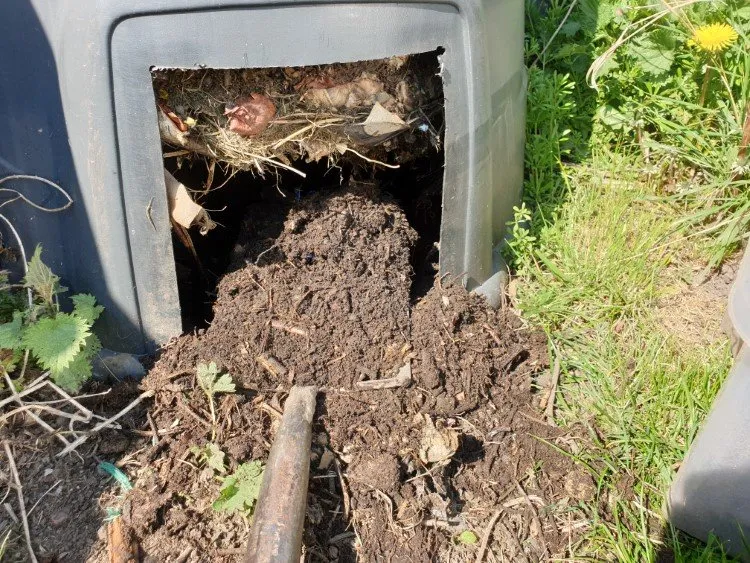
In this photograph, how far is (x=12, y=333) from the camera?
2.19 meters

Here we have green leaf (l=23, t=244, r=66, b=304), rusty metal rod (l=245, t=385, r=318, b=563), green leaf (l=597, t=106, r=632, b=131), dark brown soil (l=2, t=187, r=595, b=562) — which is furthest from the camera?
green leaf (l=597, t=106, r=632, b=131)

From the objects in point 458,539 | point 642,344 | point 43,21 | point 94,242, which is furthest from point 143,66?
point 642,344

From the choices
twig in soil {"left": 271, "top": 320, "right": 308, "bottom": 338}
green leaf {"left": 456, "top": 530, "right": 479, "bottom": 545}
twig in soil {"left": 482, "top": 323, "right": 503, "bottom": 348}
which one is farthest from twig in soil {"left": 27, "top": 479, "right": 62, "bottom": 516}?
twig in soil {"left": 482, "top": 323, "right": 503, "bottom": 348}

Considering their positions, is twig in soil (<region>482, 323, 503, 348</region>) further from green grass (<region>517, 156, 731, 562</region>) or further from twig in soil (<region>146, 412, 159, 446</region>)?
twig in soil (<region>146, 412, 159, 446</region>)

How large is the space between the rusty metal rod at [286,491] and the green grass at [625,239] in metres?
0.79

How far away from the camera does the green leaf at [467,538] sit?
2.07 m

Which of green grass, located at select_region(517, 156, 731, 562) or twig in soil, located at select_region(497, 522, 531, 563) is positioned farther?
green grass, located at select_region(517, 156, 731, 562)

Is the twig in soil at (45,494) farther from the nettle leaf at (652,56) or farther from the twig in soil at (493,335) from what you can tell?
the nettle leaf at (652,56)

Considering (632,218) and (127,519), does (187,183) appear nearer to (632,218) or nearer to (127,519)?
(127,519)

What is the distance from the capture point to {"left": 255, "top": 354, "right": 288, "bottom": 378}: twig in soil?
226cm

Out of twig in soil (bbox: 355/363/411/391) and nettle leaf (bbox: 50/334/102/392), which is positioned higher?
nettle leaf (bbox: 50/334/102/392)

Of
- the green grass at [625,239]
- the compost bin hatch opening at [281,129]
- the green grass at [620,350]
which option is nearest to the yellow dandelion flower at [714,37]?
the green grass at [625,239]

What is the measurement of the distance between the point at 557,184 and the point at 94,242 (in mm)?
1756

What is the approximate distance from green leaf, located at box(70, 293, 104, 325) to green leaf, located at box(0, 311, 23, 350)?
0.58ft
